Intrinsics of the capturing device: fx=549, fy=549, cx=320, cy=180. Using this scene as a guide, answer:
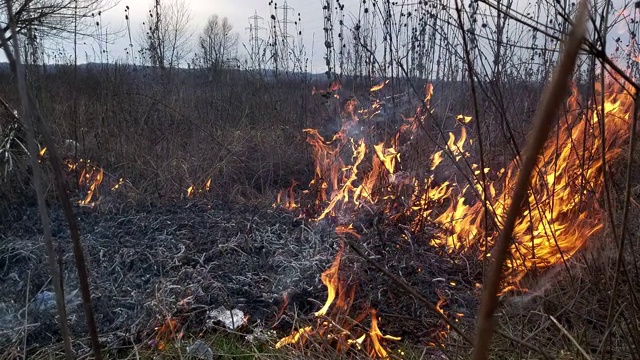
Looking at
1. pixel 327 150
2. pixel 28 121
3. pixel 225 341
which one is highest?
pixel 28 121

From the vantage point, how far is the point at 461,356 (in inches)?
86.3

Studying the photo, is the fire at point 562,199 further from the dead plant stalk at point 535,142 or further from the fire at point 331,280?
the dead plant stalk at point 535,142

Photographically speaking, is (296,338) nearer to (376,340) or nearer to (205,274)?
(376,340)

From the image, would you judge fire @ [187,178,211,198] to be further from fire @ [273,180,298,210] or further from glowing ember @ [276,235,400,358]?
glowing ember @ [276,235,400,358]

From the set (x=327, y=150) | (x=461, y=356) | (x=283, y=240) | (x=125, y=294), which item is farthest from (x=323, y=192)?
(x=461, y=356)

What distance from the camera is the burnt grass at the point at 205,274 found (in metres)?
2.79

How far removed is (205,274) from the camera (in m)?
3.14

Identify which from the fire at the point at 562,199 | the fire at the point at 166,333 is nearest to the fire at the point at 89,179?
the fire at the point at 166,333

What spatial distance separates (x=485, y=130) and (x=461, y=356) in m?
2.58

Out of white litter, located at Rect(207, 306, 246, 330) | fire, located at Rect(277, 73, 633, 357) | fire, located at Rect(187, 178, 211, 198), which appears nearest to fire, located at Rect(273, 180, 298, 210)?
fire, located at Rect(277, 73, 633, 357)

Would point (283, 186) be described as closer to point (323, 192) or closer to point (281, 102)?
point (323, 192)

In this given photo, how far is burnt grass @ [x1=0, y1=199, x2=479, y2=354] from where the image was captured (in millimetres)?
2787

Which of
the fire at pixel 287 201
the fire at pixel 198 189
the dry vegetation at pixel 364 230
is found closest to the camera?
the dry vegetation at pixel 364 230

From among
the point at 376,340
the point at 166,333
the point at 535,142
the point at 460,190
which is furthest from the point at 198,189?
the point at 535,142
